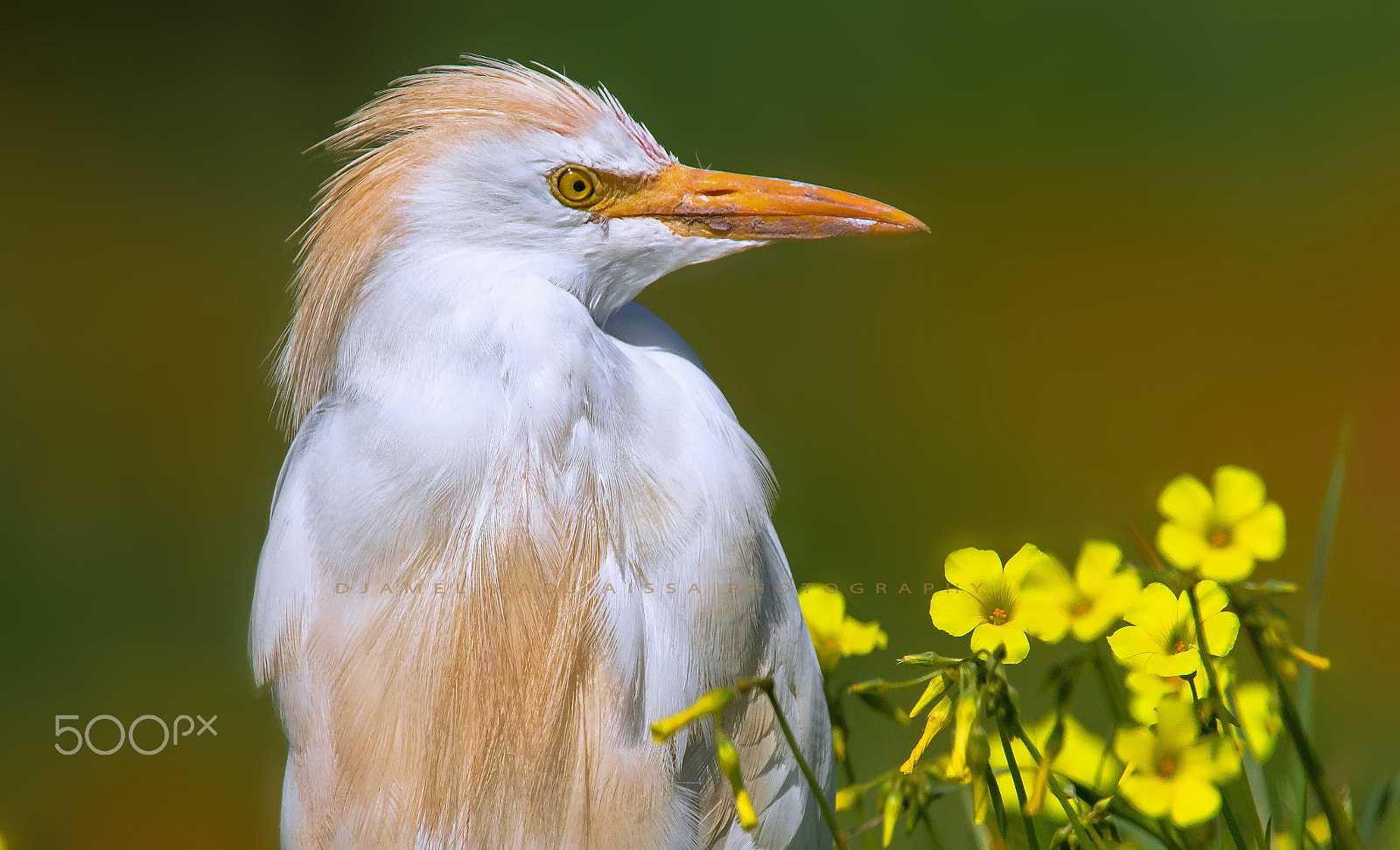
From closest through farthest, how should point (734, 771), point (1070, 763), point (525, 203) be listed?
point (734, 771), point (1070, 763), point (525, 203)

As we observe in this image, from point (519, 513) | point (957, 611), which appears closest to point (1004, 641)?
point (957, 611)

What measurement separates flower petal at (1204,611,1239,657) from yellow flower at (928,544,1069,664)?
0.04 m

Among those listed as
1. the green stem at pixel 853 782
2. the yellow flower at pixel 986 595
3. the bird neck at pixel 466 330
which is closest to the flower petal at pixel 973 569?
the yellow flower at pixel 986 595

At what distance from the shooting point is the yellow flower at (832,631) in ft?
1.64

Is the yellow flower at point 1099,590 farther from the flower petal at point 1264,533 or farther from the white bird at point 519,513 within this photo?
the white bird at point 519,513

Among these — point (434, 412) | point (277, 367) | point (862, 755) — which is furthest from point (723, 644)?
point (862, 755)

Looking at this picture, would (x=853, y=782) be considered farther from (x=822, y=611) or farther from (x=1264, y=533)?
(x=1264, y=533)

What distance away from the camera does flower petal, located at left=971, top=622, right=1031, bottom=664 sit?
339 millimetres

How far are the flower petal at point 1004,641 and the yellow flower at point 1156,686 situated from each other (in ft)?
0.13

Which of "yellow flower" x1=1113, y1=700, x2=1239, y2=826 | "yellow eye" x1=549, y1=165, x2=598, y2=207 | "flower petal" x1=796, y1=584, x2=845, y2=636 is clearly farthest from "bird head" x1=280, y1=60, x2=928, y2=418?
"yellow flower" x1=1113, y1=700, x2=1239, y2=826

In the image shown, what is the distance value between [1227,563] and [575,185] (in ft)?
1.17

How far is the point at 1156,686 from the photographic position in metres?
0.34

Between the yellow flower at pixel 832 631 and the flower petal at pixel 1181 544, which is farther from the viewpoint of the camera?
the yellow flower at pixel 832 631

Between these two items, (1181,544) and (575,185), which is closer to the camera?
(1181,544)
